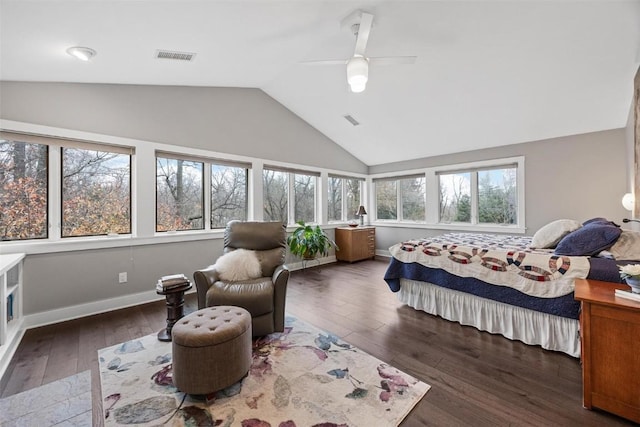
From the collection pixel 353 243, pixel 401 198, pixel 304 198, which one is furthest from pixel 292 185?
pixel 401 198

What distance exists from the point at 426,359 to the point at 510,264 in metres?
1.20

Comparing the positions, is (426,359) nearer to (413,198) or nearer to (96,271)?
(96,271)

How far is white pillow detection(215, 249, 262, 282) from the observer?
2678 millimetres

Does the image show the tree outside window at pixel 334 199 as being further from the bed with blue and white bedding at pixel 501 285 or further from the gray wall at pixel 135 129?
the bed with blue and white bedding at pixel 501 285

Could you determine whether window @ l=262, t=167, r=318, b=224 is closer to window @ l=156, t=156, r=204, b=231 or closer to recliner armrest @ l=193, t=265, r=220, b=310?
window @ l=156, t=156, r=204, b=231

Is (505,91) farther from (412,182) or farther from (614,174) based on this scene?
(412,182)

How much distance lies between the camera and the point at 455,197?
5.38 m

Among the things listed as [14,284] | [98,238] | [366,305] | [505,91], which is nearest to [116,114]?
[98,238]

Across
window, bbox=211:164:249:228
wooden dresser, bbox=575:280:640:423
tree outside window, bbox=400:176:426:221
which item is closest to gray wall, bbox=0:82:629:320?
window, bbox=211:164:249:228

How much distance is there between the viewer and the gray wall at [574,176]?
3.70m

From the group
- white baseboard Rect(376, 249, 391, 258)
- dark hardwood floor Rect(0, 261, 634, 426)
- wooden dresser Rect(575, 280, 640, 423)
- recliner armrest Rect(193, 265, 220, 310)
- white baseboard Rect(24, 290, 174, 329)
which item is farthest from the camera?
white baseboard Rect(376, 249, 391, 258)

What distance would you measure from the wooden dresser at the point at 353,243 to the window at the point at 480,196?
1.61 metres

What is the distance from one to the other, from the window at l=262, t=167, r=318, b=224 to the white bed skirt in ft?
8.60

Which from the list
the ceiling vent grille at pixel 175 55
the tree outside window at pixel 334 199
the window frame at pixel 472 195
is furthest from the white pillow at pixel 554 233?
the ceiling vent grille at pixel 175 55
